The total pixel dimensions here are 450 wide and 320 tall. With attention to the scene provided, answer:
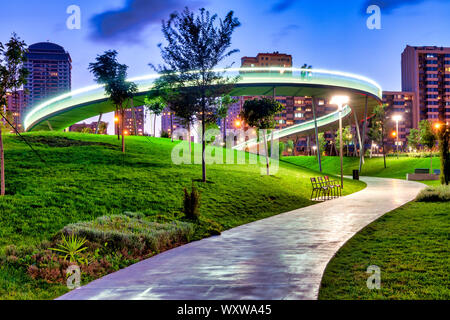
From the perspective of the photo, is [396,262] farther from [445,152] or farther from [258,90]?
[258,90]

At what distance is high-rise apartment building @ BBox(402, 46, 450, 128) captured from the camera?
6407 inches

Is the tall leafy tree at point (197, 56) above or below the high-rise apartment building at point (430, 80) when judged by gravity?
below

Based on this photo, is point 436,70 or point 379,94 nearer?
point 379,94

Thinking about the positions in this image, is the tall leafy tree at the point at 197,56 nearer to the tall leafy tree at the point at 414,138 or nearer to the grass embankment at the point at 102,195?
the grass embankment at the point at 102,195

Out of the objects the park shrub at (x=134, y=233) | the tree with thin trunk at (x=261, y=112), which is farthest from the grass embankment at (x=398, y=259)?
the tree with thin trunk at (x=261, y=112)

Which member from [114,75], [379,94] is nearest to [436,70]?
[379,94]

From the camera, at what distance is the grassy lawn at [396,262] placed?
5.45 metres

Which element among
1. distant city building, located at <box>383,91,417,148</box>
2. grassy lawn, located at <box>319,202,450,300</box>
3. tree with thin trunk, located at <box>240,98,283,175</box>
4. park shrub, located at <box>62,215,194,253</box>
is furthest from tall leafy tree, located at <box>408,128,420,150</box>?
park shrub, located at <box>62,215,194,253</box>

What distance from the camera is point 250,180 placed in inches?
836

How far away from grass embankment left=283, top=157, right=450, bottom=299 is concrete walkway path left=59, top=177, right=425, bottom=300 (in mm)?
313

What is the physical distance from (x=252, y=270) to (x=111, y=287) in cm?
235

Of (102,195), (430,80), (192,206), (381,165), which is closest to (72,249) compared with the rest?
(192,206)

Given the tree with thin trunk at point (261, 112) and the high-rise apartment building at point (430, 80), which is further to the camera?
the high-rise apartment building at point (430, 80)
